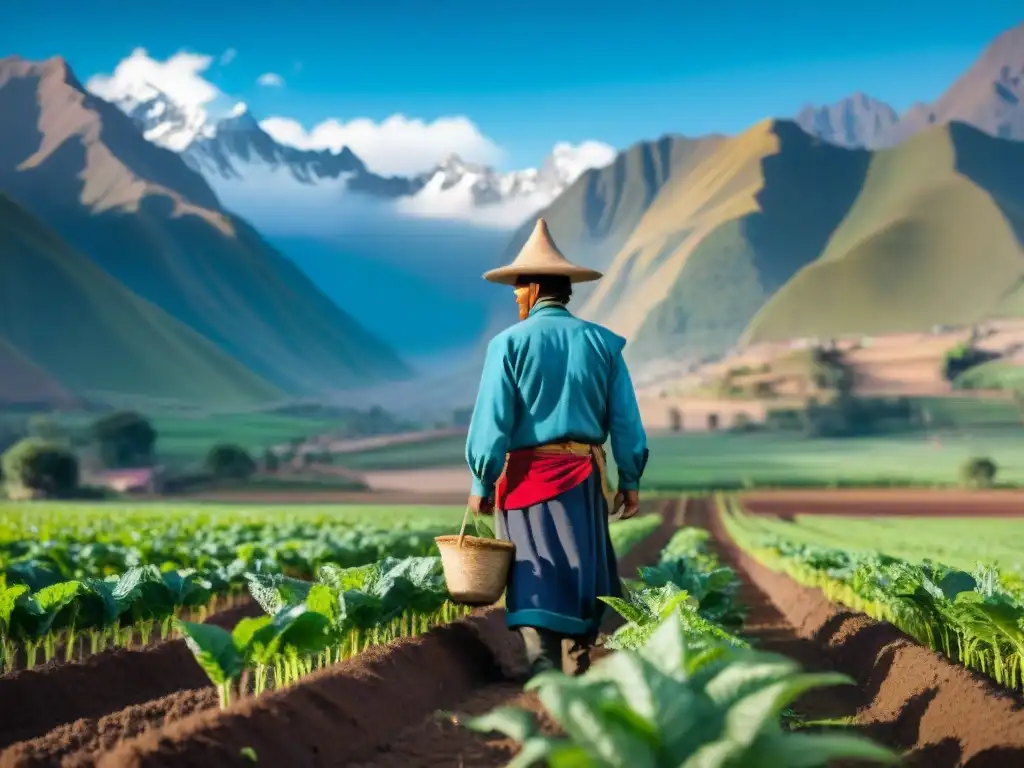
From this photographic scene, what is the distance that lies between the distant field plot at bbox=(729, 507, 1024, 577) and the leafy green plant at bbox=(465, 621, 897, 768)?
14665 mm

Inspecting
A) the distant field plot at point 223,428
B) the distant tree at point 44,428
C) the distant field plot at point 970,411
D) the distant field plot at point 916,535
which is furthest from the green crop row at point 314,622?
the distant field plot at point 223,428

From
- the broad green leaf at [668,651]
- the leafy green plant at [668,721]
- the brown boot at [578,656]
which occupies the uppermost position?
the broad green leaf at [668,651]

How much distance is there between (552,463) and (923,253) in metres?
150

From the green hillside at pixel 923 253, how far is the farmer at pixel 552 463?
12046cm

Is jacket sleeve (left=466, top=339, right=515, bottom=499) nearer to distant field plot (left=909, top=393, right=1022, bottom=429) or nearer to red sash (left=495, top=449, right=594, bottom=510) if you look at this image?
red sash (left=495, top=449, right=594, bottom=510)

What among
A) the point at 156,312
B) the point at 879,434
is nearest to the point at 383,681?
the point at 879,434

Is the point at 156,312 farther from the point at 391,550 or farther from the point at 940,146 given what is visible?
the point at 391,550

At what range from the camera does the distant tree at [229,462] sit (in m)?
72.5

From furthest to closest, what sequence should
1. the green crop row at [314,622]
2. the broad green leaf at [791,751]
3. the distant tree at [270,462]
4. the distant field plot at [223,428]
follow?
the distant field plot at [223,428] < the distant tree at [270,462] < the green crop row at [314,622] < the broad green leaf at [791,751]

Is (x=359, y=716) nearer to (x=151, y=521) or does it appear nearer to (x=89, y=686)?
(x=89, y=686)

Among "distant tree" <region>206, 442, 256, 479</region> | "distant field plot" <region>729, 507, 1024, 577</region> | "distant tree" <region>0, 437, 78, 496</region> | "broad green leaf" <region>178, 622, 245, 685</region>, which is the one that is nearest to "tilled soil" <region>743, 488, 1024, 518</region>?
"distant field plot" <region>729, 507, 1024, 577</region>

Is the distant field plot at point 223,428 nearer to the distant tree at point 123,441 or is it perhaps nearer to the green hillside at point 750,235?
the distant tree at point 123,441

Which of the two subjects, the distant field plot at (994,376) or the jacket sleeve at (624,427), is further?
the distant field plot at (994,376)

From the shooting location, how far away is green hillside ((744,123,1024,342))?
136 m
